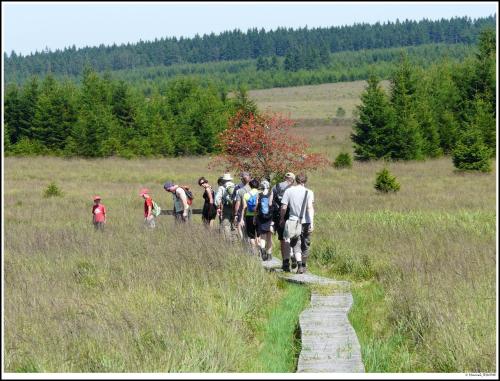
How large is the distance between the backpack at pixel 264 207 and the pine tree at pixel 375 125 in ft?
125

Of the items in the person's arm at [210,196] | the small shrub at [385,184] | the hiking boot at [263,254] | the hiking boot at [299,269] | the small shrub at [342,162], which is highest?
the person's arm at [210,196]

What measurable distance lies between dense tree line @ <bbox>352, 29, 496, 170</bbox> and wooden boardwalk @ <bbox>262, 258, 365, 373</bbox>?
38188mm

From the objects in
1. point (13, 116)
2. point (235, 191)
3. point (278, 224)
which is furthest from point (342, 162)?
point (13, 116)

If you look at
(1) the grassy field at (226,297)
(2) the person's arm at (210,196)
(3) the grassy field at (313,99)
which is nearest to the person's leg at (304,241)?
(1) the grassy field at (226,297)

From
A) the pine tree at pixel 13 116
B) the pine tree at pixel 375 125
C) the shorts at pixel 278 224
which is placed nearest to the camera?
the shorts at pixel 278 224

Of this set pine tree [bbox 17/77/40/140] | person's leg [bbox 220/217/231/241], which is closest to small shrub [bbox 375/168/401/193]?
person's leg [bbox 220/217/231/241]

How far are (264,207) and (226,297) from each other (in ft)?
13.8

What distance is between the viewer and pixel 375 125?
52.3 metres

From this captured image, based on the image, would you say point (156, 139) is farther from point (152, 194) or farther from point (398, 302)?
point (398, 302)

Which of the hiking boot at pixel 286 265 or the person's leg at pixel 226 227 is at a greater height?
the person's leg at pixel 226 227

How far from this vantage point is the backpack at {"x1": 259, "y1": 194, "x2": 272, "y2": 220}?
14305mm

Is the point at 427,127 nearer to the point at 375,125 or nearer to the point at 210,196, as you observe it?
the point at 375,125

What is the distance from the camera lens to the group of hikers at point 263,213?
43.4ft

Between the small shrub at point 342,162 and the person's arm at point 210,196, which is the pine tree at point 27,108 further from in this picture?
the person's arm at point 210,196
